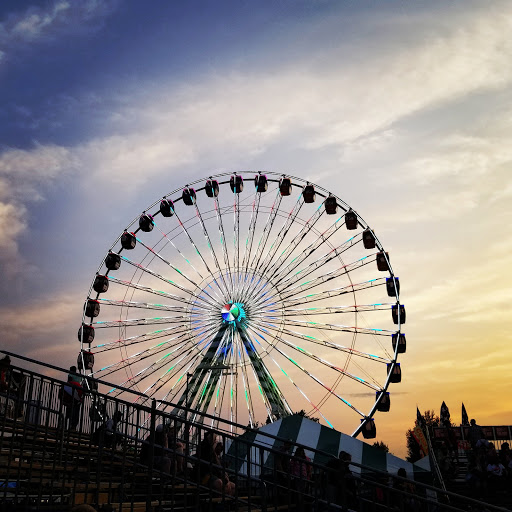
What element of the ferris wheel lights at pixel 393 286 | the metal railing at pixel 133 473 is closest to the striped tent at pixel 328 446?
the metal railing at pixel 133 473

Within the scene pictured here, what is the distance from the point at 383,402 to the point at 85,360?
11797mm

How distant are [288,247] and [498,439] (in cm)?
1130

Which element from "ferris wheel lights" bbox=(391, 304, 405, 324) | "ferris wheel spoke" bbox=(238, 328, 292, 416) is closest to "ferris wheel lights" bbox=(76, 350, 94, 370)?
"ferris wheel spoke" bbox=(238, 328, 292, 416)

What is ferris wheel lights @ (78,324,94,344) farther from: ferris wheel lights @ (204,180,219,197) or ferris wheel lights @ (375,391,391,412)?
ferris wheel lights @ (375,391,391,412)

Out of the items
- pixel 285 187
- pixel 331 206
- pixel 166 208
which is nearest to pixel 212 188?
pixel 166 208

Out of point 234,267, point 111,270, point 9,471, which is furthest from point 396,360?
point 9,471

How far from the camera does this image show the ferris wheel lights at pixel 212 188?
26984 mm

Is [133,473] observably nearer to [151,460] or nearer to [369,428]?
[151,460]

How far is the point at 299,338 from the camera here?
24.0 m

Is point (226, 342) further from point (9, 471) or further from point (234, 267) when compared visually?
point (9, 471)

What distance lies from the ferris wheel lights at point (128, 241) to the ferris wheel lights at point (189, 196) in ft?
9.32

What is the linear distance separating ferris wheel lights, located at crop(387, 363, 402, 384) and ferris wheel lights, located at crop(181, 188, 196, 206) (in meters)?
11.1

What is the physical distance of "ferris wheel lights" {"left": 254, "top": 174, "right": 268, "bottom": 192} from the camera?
2711 centimetres

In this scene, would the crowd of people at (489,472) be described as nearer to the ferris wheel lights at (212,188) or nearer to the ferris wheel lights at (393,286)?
the ferris wheel lights at (393,286)
